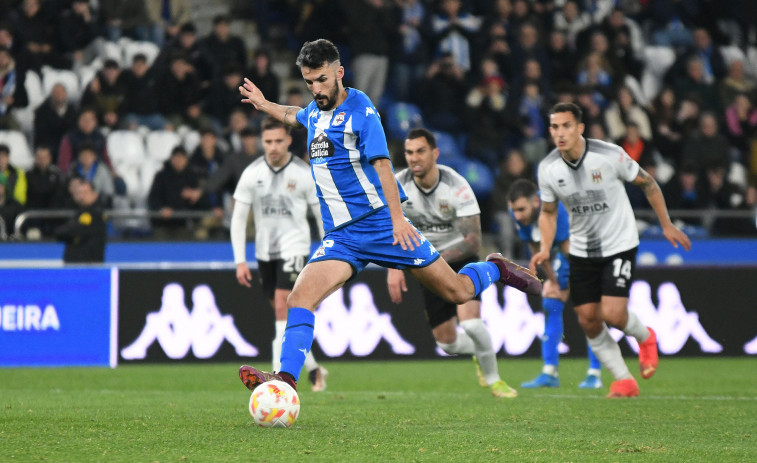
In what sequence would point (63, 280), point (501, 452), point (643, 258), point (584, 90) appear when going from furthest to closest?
point (584, 90) < point (643, 258) < point (63, 280) < point (501, 452)

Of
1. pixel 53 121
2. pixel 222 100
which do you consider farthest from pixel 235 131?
pixel 53 121

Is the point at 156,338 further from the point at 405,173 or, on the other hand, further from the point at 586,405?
the point at 586,405

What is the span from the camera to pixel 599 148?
9.16m

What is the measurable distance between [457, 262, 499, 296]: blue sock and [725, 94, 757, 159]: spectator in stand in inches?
469

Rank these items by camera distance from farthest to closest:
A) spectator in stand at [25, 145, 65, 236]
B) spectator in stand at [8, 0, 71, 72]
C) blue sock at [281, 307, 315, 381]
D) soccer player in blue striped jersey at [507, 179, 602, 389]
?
spectator in stand at [8, 0, 71, 72]
spectator in stand at [25, 145, 65, 236]
soccer player in blue striped jersey at [507, 179, 602, 389]
blue sock at [281, 307, 315, 381]

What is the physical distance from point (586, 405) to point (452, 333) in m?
1.62

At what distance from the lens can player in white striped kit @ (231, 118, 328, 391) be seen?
1017 centimetres

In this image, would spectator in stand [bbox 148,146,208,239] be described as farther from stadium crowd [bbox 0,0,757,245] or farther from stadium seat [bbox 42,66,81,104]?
stadium seat [bbox 42,66,81,104]

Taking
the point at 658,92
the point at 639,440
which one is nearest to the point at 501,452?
the point at 639,440

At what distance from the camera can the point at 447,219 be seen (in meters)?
9.38

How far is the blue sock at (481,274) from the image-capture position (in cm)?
748

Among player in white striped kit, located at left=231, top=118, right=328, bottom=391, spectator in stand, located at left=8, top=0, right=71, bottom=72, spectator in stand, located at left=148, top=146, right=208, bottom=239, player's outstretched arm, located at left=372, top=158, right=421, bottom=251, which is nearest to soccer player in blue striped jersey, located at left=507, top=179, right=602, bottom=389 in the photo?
player in white striped kit, located at left=231, top=118, right=328, bottom=391

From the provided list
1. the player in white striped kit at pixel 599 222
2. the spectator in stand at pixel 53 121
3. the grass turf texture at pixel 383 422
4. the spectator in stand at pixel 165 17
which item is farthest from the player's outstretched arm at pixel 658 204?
the spectator in stand at pixel 165 17

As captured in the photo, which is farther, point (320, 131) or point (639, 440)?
point (320, 131)
